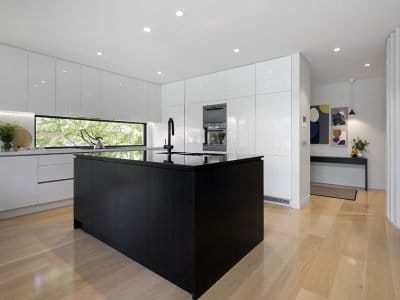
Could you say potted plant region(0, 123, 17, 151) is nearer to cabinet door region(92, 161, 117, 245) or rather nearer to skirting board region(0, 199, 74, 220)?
skirting board region(0, 199, 74, 220)

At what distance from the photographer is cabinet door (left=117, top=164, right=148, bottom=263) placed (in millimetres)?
1915

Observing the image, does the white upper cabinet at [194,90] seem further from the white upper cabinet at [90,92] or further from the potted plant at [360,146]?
the potted plant at [360,146]

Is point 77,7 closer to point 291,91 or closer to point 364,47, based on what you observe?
point 291,91

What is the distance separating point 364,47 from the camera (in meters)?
3.37

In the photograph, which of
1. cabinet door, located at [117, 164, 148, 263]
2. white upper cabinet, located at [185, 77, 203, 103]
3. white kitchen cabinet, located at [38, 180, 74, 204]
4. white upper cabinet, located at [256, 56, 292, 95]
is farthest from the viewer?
white upper cabinet, located at [185, 77, 203, 103]

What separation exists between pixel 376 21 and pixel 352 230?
253 centimetres

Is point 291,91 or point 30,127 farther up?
point 291,91

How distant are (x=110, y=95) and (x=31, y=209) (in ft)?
8.14

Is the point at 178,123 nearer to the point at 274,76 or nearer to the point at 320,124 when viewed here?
the point at 274,76

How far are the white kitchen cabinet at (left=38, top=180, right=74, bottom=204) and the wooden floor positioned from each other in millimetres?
545

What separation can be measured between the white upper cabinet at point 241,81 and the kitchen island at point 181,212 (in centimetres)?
218

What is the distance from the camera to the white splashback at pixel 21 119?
11.5ft

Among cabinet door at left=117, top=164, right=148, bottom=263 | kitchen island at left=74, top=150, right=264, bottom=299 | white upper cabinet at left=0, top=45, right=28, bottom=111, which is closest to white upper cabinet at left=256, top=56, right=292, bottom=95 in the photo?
kitchen island at left=74, top=150, right=264, bottom=299

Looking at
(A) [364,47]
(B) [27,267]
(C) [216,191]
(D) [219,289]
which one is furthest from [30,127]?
(A) [364,47]
